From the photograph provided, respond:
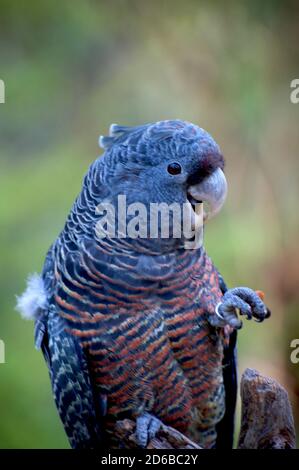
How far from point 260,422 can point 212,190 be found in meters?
0.52

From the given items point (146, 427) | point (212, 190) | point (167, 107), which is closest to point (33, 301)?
point (146, 427)

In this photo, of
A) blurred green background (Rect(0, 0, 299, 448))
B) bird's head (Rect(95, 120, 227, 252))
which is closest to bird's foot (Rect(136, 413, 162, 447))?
bird's head (Rect(95, 120, 227, 252))

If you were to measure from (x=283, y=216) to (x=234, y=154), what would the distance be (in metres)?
0.30

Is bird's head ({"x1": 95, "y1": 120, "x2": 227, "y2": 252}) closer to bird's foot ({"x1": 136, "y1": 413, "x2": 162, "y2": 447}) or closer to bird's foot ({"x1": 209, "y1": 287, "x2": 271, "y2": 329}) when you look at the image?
bird's foot ({"x1": 209, "y1": 287, "x2": 271, "y2": 329})

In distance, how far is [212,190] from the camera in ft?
4.15

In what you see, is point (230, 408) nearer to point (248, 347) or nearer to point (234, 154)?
point (248, 347)

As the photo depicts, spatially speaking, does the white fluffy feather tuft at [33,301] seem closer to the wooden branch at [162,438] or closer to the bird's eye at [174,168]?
the wooden branch at [162,438]

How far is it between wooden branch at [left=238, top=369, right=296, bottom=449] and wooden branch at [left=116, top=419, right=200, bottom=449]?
0.44ft

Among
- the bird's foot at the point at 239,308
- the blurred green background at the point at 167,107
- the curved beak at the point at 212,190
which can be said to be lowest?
the bird's foot at the point at 239,308

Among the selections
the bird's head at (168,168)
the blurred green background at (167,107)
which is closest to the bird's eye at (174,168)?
the bird's head at (168,168)

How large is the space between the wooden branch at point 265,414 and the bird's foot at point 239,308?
0.40 feet

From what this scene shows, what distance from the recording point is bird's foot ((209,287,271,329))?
4.23ft

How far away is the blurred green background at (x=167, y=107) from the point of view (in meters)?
2.20

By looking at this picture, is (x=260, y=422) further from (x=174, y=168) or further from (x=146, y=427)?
(x=174, y=168)
